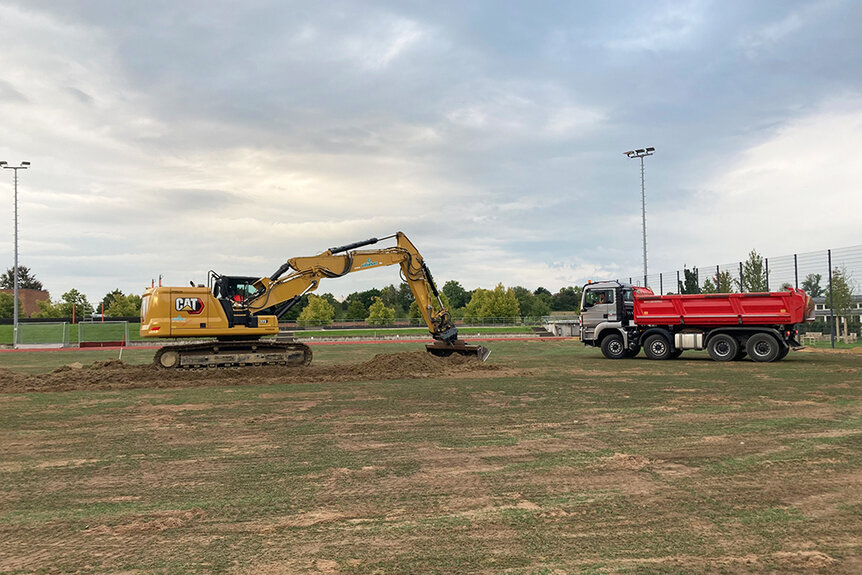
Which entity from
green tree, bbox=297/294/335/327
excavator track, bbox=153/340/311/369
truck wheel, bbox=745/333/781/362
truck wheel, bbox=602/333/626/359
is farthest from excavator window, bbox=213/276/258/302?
green tree, bbox=297/294/335/327

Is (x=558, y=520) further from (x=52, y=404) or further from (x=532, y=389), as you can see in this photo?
(x=52, y=404)

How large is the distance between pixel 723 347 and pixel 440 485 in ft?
59.5

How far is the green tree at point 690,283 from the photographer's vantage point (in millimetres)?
34906

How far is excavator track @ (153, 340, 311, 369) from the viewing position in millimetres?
18656

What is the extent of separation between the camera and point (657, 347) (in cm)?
2238

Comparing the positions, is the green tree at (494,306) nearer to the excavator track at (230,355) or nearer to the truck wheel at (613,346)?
the truck wheel at (613,346)

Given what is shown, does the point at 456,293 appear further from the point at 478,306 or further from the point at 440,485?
the point at 440,485

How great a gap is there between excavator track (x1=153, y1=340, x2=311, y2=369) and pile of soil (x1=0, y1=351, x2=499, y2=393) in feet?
1.64

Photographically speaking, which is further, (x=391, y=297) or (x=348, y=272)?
(x=391, y=297)

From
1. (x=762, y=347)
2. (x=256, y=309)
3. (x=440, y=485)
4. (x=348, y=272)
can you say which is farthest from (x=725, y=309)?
(x=440, y=485)

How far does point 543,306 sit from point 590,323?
78989 millimetres

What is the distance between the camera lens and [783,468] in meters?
6.77

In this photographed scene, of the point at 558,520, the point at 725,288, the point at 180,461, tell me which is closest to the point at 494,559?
the point at 558,520

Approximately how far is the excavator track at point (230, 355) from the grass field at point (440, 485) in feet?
20.8
